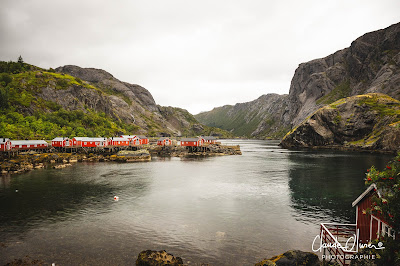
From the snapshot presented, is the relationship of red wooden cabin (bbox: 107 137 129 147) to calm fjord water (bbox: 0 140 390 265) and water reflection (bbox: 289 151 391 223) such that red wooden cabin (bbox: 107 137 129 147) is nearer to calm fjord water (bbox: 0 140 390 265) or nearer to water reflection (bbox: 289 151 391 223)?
calm fjord water (bbox: 0 140 390 265)

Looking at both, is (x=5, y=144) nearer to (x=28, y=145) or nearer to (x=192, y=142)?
(x=28, y=145)

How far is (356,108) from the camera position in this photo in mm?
151375

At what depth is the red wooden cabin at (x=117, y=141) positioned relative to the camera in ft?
395

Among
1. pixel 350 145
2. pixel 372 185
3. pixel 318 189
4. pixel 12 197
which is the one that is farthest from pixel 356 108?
pixel 12 197

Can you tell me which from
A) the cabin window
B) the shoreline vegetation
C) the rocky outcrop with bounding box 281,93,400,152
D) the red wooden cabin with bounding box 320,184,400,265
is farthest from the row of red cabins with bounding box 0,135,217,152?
the cabin window

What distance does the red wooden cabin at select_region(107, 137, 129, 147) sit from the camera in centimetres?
12038

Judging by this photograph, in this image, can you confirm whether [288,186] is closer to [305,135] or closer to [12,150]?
[12,150]

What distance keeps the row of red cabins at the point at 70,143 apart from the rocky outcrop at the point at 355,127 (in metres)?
114

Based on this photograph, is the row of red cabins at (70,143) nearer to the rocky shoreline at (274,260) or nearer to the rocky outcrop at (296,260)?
the rocky shoreline at (274,260)

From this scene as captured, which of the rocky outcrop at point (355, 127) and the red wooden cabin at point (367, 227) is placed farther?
the rocky outcrop at point (355, 127)

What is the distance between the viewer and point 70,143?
4237 inches

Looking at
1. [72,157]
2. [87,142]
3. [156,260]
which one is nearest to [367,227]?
[156,260]

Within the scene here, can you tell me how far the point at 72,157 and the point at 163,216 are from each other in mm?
73105

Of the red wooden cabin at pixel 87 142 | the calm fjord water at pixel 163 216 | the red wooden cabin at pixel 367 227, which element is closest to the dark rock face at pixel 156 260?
the calm fjord water at pixel 163 216
